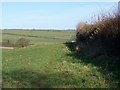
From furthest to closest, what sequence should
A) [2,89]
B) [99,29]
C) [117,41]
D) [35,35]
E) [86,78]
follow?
[35,35], [99,29], [117,41], [86,78], [2,89]

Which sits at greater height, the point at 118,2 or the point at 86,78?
the point at 118,2

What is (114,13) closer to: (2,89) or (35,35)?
(2,89)

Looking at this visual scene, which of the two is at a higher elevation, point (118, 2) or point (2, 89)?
point (118, 2)

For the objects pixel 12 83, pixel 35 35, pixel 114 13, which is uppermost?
pixel 114 13

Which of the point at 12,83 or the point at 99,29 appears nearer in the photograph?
the point at 12,83

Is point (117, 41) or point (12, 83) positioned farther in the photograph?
point (117, 41)

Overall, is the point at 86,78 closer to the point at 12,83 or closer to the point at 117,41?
the point at 12,83

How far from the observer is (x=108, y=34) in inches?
840

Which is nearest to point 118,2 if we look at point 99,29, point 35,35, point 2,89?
point 99,29

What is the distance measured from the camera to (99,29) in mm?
25422

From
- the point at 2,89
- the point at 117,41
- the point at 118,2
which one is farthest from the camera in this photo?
the point at 118,2

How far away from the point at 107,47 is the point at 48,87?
1139cm

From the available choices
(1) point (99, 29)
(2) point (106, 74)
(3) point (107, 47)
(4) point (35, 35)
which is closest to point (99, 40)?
(1) point (99, 29)

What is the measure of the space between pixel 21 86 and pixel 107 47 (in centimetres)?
1136
